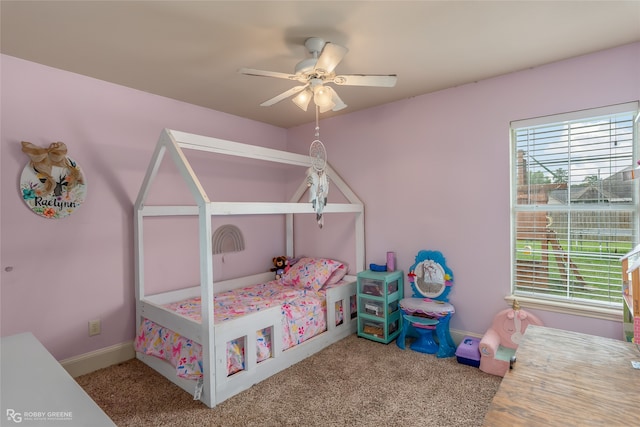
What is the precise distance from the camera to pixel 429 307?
2.72 metres

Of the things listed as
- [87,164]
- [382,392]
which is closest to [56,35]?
[87,164]

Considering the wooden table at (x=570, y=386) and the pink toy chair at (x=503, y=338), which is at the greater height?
the wooden table at (x=570, y=386)

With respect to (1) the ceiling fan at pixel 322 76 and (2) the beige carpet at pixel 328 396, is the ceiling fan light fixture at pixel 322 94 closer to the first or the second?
(1) the ceiling fan at pixel 322 76

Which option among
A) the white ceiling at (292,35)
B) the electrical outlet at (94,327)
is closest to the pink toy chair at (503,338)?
the white ceiling at (292,35)

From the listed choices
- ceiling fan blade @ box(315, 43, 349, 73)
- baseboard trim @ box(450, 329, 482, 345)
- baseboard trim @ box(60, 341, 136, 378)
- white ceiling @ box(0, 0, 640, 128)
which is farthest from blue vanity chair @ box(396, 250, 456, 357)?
baseboard trim @ box(60, 341, 136, 378)

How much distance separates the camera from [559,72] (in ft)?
7.74

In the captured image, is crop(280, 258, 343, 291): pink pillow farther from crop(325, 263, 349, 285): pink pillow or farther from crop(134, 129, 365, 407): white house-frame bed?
crop(134, 129, 365, 407): white house-frame bed

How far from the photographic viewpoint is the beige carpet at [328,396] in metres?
1.89

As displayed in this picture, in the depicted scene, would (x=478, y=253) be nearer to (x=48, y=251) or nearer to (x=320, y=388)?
(x=320, y=388)

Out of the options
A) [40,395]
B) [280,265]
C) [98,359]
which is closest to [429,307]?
[280,265]

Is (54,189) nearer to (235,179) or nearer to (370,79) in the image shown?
(235,179)

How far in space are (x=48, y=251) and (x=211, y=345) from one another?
4.70ft

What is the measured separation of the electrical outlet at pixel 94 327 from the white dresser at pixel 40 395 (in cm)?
112

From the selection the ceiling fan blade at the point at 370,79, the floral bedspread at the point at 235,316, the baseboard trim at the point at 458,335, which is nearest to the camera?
the ceiling fan blade at the point at 370,79
